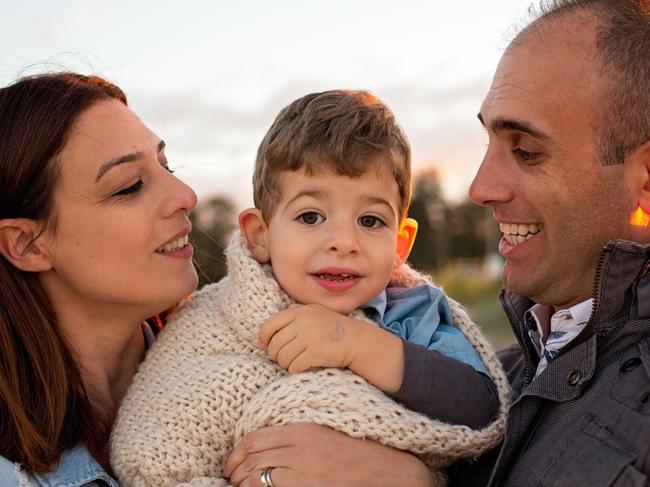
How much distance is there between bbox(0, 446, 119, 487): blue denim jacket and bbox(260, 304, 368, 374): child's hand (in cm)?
76

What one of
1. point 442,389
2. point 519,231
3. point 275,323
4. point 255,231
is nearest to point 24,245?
point 255,231

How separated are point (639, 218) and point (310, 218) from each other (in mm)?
1224

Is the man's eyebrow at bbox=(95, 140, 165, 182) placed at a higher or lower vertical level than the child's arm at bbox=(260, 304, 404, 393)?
higher

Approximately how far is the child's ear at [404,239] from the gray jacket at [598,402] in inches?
32.0

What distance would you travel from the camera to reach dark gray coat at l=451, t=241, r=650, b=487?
2.61 meters

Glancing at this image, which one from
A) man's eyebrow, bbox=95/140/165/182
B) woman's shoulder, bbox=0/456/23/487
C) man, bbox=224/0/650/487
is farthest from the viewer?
man's eyebrow, bbox=95/140/165/182

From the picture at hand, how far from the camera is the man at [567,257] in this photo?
2764mm

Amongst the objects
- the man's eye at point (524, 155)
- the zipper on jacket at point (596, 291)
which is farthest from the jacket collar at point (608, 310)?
the man's eye at point (524, 155)

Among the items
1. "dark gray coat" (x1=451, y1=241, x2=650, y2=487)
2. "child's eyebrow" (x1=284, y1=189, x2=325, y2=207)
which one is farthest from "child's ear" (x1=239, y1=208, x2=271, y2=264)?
"dark gray coat" (x1=451, y1=241, x2=650, y2=487)

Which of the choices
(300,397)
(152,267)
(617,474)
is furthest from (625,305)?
(152,267)

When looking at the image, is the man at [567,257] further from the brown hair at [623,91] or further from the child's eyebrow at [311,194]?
the child's eyebrow at [311,194]

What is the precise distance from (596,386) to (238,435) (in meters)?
1.24

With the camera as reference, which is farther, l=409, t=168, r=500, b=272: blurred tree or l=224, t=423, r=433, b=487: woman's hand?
l=409, t=168, r=500, b=272: blurred tree

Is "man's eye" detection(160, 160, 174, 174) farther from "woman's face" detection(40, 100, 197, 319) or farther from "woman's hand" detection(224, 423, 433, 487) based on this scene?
"woman's hand" detection(224, 423, 433, 487)
